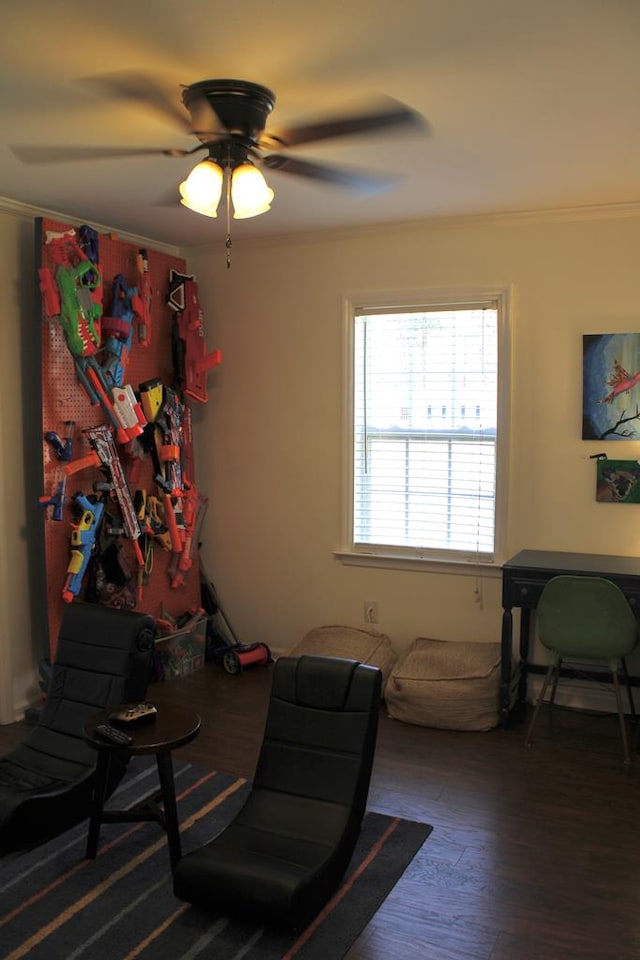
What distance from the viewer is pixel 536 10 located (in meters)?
2.04

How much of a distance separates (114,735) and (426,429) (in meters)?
2.64

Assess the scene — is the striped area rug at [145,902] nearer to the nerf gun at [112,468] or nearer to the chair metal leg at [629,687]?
the chair metal leg at [629,687]

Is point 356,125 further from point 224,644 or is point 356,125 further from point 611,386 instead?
point 224,644

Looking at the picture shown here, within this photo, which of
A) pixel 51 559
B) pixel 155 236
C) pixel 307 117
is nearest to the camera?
pixel 307 117

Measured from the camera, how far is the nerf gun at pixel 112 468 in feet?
13.9

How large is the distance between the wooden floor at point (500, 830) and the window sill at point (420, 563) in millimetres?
847

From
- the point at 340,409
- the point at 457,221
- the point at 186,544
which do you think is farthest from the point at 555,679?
the point at 457,221

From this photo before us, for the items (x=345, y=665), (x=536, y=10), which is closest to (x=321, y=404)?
(x=345, y=665)

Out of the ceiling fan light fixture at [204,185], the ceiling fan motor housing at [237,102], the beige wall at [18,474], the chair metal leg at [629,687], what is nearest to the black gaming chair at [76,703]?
the beige wall at [18,474]

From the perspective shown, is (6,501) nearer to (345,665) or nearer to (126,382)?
(126,382)

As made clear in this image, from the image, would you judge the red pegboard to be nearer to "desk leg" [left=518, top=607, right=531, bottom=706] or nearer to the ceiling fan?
the ceiling fan

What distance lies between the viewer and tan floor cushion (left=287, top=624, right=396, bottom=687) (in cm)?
458

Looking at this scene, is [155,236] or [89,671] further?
[155,236]

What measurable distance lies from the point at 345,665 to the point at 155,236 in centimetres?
306
